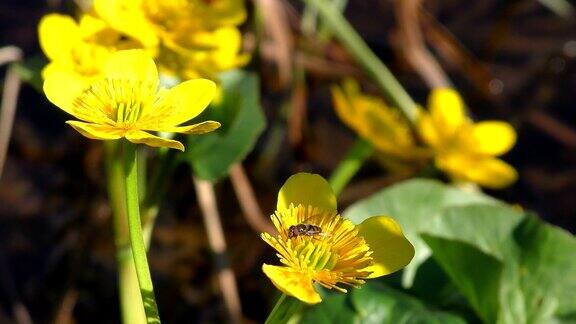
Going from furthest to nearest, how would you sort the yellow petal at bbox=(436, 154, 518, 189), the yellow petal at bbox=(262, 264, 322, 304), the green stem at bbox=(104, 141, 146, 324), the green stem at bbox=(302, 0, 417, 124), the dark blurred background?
1. the dark blurred background
2. the green stem at bbox=(302, 0, 417, 124)
3. the yellow petal at bbox=(436, 154, 518, 189)
4. the green stem at bbox=(104, 141, 146, 324)
5. the yellow petal at bbox=(262, 264, 322, 304)

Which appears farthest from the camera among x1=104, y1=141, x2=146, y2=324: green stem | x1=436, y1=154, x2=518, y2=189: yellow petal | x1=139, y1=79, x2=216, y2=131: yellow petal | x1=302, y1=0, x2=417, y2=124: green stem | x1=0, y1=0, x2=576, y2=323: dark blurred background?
x1=0, y1=0, x2=576, y2=323: dark blurred background

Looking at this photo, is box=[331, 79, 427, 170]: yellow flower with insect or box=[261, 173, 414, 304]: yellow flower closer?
box=[261, 173, 414, 304]: yellow flower

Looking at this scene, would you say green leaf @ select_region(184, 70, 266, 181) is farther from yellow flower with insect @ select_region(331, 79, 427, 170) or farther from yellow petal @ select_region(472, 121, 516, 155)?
yellow petal @ select_region(472, 121, 516, 155)

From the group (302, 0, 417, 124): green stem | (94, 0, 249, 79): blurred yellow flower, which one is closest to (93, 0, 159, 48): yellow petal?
(94, 0, 249, 79): blurred yellow flower

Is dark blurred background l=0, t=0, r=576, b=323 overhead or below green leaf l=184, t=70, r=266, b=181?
below

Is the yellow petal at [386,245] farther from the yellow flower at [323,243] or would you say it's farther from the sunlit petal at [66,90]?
the sunlit petal at [66,90]

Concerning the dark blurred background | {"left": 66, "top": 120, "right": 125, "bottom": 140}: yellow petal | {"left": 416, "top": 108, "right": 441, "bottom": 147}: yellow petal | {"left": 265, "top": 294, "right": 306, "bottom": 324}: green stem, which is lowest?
the dark blurred background

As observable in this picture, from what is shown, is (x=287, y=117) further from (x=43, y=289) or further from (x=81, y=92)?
(x=81, y=92)
